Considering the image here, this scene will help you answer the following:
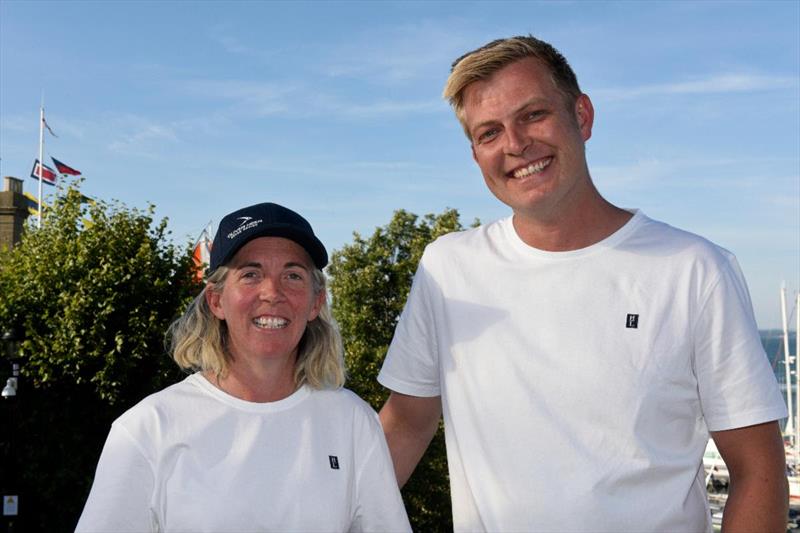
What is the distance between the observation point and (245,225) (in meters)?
3.34

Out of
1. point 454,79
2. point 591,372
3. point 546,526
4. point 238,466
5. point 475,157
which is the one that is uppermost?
point 454,79

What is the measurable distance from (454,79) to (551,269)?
A: 2.94ft

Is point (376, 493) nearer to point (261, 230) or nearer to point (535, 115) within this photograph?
point (261, 230)

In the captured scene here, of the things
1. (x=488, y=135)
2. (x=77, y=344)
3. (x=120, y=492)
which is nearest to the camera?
(x=120, y=492)

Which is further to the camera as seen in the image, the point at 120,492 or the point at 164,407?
the point at 164,407

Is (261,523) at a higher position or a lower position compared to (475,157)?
lower

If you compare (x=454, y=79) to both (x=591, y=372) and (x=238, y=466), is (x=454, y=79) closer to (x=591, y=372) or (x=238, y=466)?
(x=591, y=372)

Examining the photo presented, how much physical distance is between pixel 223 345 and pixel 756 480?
2.13 meters

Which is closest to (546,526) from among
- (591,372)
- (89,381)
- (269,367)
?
(591,372)

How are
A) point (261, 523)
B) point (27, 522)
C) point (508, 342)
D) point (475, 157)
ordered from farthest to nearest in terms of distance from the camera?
1. point (27, 522)
2. point (475, 157)
3. point (508, 342)
4. point (261, 523)

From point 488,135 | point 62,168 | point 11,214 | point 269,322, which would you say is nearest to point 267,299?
point 269,322

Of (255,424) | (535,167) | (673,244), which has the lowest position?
(255,424)

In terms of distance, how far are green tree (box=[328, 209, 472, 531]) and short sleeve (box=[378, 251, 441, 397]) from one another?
22840 millimetres

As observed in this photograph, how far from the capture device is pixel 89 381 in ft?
70.7
